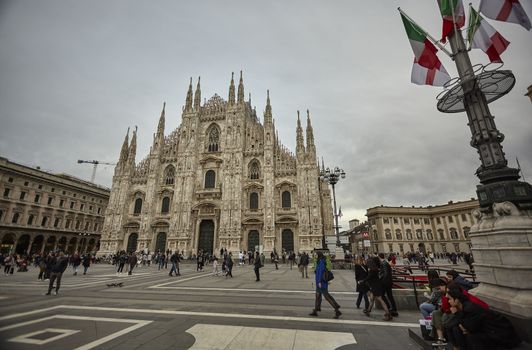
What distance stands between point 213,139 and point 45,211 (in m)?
29.6

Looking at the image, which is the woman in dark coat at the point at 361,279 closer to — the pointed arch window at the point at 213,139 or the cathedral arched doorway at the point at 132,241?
the pointed arch window at the point at 213,139

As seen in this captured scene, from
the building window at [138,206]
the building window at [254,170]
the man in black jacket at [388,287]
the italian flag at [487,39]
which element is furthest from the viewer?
the building window at [138,206]

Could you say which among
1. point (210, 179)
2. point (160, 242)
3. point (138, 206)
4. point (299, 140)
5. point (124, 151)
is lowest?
point (160, 242)

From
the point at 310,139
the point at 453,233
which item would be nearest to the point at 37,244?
the point at 310,139

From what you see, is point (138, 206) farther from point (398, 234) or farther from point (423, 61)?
point (398, 234)

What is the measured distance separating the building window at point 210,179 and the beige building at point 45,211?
81.7 ft

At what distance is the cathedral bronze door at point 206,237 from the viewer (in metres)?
29.8

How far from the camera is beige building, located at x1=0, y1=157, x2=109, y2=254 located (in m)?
32.0

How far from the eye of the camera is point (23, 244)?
33.9 meters

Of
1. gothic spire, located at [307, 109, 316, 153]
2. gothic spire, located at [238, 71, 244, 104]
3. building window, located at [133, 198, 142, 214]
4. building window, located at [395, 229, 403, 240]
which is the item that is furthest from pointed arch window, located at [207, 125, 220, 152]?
building window, located at [395, 229, 403, 240]

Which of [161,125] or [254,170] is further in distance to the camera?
[161,125]

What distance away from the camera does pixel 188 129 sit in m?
33.8

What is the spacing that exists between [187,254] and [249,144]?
16.6 meters

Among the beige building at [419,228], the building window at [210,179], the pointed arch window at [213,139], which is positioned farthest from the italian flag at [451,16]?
the beige building at [419,228]
